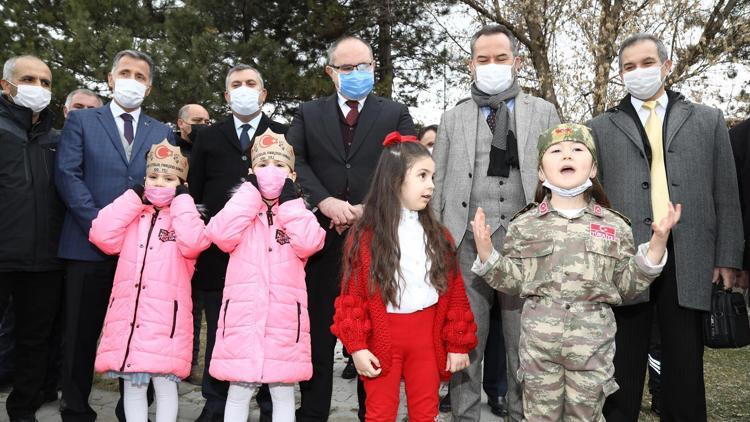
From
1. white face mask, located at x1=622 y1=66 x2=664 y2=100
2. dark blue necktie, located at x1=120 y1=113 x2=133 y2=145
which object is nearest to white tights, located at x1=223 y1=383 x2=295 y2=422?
dark blue necktie, located at x1=120 y1=113 x2=133 y2=145

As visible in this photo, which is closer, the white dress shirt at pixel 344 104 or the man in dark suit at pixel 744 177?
the man in dark suit at pixel 744 177

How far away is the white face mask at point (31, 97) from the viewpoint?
4328 mm

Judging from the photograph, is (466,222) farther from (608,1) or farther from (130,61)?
(608,1)

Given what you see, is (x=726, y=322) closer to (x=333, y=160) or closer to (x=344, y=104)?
(x=333, y=160)

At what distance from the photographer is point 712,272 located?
3.41m

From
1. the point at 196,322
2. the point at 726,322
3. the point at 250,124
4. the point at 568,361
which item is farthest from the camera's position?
the point at 196,322

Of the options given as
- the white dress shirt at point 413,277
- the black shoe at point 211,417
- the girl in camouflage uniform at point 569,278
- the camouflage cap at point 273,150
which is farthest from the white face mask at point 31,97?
the girl in camouflage uniform at point 569,278

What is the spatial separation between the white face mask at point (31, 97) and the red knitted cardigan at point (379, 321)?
281 cm

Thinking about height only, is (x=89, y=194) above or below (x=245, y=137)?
below

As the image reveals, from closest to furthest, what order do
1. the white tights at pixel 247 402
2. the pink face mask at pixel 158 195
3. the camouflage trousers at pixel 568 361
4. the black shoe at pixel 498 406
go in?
the camouflage trousers at pixel 568 361, the white tights at pixel 247 402, the pink face mask at pixel 158 195, the black shoe at pixel 498 406

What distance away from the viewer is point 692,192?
3402 millimetres

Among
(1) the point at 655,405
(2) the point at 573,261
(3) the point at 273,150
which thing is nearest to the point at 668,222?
(2) the point at 573,261

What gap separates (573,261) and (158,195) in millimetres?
2635

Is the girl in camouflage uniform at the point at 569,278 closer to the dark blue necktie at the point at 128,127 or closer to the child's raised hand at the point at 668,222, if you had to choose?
the child's raised hand at the point at 668,222
